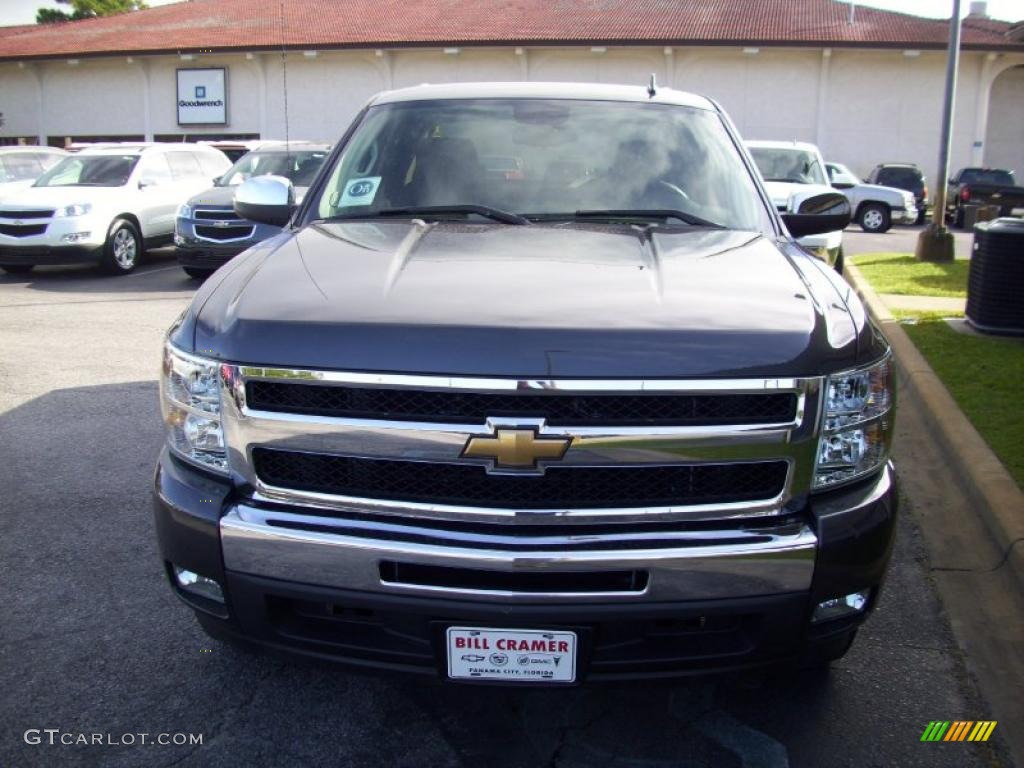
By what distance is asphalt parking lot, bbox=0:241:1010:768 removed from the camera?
2783 millimetres

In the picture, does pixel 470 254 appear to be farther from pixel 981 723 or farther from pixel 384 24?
pixel 384 24

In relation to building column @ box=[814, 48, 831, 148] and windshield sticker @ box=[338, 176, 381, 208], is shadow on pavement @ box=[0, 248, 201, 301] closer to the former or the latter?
windshield sticker @ box=[338, 176, 381, 208]

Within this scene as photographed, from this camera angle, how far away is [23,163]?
53.2 feet

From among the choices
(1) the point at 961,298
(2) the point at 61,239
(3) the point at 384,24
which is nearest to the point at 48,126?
(3) the point at 384,24

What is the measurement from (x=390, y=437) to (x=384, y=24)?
32.9 metres

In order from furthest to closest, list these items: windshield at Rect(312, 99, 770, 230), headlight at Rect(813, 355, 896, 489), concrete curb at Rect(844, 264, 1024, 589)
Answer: concrete curb at Rect(844, 264, 1024, 589) < windshield at Rect(312, 99, 770, 230) < headlight at Rect(813, 355, 896, 489)

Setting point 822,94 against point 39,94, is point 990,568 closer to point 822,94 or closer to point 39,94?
point 822,94

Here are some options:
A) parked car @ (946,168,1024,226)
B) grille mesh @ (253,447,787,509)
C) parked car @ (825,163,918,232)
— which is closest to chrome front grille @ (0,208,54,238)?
grille mesh @ (253,447,787,509)

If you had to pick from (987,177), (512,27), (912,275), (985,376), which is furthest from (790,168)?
(512,27)

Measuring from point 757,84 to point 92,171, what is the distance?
22584 mm

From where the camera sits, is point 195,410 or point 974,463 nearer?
point 195,410

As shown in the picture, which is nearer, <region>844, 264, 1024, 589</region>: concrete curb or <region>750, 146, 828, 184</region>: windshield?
<region>844, 264, 1024, 589</region>: concrete curb

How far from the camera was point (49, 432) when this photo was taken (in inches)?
231

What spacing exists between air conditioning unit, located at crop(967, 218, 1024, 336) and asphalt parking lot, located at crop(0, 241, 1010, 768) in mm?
→ 4589
